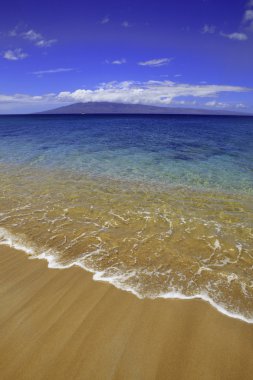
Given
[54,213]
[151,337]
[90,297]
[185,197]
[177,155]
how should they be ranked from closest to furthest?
[151,337], [90,297], [54,213], [185,197], [177,155]

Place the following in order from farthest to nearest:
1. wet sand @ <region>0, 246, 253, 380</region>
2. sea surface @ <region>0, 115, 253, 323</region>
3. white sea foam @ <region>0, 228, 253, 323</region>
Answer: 1. sea surface @ <region>0, 115, 253, 323</region>
2. white sea foam @ <region>0, 228, 253, 323</region>
3. wet sand @ <region>0, 246, 253, 380</region>

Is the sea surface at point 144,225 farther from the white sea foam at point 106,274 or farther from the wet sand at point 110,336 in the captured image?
the wet sand at point 110,336

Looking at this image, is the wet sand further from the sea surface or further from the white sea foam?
the sea surface

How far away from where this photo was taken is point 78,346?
4031mm

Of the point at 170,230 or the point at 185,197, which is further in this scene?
the point at 185,197

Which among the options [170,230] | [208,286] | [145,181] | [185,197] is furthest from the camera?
[145,181]

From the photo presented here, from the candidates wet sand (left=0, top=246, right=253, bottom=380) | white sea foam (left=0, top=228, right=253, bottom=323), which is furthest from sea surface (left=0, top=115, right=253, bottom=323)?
wet sand (left=0, top=246, right=253, bottom=380)

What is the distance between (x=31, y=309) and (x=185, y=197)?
25.5ft

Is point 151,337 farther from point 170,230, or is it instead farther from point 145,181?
point 145,181

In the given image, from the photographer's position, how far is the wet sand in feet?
12.2

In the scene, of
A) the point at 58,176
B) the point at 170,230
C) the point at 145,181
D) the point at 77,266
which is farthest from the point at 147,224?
the point at 58,176

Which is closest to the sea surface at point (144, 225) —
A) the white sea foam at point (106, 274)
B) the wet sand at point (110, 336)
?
the white sea foam at point (106, 274)

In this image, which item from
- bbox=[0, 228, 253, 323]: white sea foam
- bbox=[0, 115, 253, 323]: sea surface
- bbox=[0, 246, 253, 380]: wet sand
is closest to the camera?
bbox=[0, 246, 253, 380]: wet sand

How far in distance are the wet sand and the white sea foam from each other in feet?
0.45
